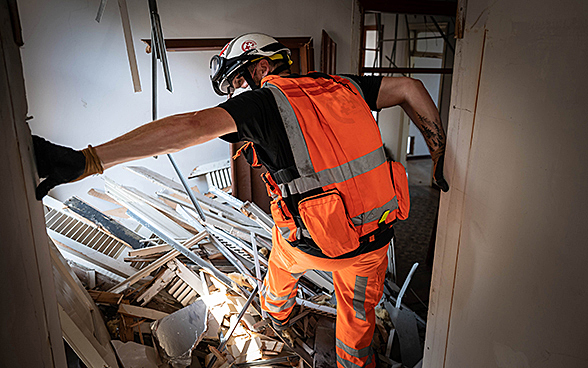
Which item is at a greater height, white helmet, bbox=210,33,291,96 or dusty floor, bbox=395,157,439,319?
white helmet, bbox=210,33,291,96

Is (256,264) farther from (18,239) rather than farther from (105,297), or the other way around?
(18,239)

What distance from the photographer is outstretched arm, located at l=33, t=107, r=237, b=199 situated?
937 millimetres

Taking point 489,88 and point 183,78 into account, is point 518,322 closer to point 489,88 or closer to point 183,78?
point 489,88

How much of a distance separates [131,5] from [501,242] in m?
4.36

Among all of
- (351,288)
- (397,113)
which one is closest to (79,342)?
(351,288)

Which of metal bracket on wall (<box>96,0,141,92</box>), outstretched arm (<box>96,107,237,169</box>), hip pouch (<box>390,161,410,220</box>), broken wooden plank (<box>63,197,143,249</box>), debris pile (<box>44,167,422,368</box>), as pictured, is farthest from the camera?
broken wooden plank (<box>63,197,143,249</box>)

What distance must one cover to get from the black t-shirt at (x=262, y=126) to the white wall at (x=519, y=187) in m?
0.72

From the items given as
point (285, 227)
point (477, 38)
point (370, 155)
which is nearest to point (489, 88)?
point (477, 38)

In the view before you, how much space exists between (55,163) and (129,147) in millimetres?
216

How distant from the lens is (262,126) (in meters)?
1.63

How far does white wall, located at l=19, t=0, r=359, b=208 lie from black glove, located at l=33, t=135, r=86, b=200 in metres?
3.53

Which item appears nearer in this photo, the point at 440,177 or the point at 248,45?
the point at 440,177

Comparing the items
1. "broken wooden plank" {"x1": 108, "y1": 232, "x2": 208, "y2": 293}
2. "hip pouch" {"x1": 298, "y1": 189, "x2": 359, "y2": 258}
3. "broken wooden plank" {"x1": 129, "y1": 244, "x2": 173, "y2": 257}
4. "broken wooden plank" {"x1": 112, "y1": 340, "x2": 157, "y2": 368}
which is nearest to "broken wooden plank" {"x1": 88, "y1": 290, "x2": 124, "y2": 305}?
"broken wooden plank" {"x1": 108, "y1": 232, "x2": 208, "y2": 293}

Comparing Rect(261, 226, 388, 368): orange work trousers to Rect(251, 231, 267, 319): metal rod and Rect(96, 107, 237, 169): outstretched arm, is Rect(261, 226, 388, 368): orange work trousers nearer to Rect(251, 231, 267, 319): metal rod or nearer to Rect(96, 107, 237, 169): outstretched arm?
Rect(251, 231, 267, 319): metal rod
